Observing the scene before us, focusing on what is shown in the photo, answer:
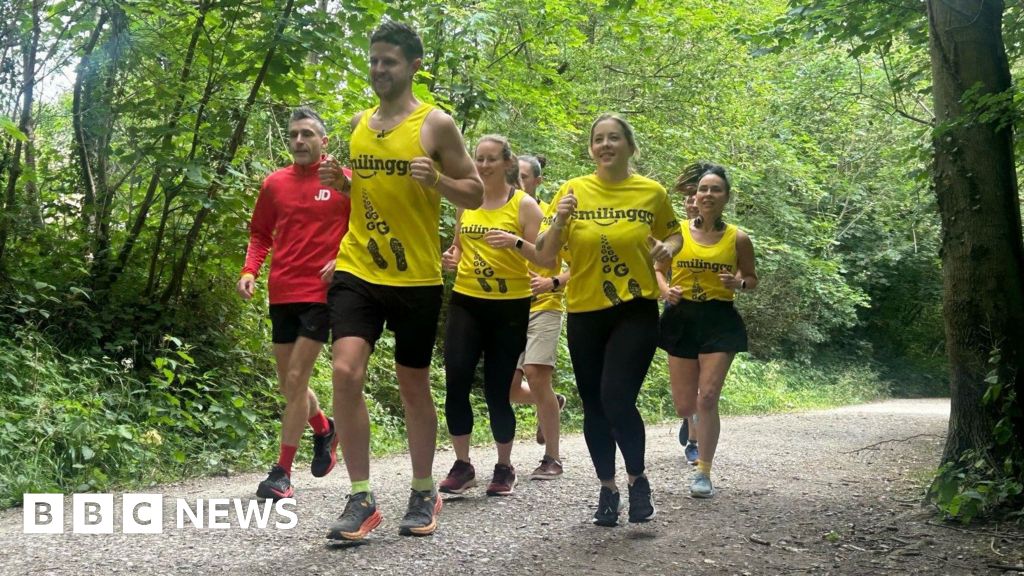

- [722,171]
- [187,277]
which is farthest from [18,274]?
[722,171]

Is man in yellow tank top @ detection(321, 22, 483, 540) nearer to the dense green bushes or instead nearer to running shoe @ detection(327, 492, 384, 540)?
running shoe @ detection(327, 492, 384, 540)

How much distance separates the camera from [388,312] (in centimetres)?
497

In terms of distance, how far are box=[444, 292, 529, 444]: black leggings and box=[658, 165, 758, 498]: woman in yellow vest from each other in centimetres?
126

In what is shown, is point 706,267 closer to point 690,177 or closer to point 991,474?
point 690,177

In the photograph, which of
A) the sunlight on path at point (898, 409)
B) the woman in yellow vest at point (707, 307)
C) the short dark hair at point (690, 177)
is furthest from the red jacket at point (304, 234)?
the sunlight on path at point (898, 409)

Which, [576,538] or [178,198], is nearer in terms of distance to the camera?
[576,538]

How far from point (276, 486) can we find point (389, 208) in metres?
2.19

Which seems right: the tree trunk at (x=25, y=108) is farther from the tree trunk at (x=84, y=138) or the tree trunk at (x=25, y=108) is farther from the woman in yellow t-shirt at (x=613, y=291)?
the woman in yellow t-shirt at (x=613, y=291)

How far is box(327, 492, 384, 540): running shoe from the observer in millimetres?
4699

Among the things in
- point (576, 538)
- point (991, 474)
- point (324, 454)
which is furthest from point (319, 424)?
point (991, 474)

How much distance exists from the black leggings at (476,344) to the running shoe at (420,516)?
47.4 inches

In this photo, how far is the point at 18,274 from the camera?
28.9ft

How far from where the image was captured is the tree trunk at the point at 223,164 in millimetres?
8125

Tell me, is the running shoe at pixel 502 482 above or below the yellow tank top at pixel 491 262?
below
